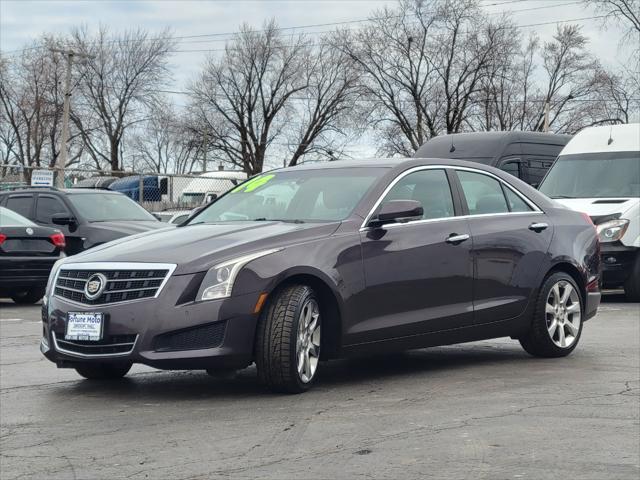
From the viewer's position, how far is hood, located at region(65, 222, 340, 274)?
710 centimetres

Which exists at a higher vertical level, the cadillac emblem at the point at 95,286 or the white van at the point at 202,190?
the white van at the point at 202,190

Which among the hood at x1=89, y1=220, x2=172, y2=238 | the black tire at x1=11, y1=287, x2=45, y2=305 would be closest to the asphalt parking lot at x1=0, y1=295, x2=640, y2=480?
the black tire at x1=11, y1=287, x2=45, y2=305

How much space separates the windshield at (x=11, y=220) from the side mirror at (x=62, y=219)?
1.03m

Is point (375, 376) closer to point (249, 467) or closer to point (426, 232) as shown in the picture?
point (426, 232)

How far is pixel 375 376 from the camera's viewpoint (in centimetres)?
820

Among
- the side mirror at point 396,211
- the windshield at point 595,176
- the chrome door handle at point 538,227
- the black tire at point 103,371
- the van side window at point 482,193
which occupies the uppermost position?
the windshield at point 595,176

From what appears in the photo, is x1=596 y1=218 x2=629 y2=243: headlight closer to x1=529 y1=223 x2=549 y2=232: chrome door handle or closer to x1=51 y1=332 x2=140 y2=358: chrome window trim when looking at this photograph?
x1=529 y1=223 x2=549 y2=232: chrome door handle

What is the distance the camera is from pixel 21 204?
18.8 meters

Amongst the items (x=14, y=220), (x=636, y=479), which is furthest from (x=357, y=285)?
(x=14, y=220)

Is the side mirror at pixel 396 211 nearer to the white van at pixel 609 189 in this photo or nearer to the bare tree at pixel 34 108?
the white van at pixel 609 189

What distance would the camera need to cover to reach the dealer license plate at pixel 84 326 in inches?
279

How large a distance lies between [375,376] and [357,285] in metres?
0.89

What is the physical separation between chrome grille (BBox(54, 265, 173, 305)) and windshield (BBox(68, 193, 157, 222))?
11040 mm

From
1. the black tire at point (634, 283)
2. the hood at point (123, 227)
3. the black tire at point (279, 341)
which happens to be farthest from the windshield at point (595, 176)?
the black tire at point (279, 341)
